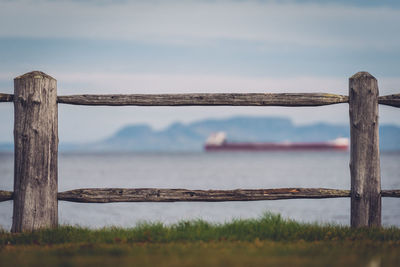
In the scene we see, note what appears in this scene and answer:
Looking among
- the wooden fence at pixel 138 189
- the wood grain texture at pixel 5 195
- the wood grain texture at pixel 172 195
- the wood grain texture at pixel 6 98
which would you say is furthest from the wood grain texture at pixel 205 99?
the wood grain texture at pixel 5 195

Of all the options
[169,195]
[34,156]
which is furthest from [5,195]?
[169,195]

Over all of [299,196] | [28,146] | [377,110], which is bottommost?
[299,196]

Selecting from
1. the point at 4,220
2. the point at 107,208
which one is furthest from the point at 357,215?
the point at 107,208

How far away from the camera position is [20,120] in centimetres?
680

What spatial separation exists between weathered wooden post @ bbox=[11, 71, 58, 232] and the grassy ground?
31 centimetres

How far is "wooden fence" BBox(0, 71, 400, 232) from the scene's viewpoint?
22.2 ft

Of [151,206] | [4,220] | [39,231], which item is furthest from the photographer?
[151,206]

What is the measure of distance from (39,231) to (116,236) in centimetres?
113

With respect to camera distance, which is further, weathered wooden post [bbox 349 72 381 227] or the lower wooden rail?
weathered wooden post [bbox 349 72 381 227]

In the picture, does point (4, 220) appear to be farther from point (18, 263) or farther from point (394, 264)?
point (394, 264)

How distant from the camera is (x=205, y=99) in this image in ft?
22.5

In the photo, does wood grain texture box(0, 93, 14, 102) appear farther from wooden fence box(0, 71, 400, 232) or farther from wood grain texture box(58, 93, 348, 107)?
wood grain texture box(58, 93, 348, 107)

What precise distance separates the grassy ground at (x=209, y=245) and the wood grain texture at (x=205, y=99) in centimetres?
145

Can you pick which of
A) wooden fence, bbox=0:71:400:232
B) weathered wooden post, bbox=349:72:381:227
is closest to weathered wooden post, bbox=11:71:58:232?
wooden fence, bbox=0:71:400:232
